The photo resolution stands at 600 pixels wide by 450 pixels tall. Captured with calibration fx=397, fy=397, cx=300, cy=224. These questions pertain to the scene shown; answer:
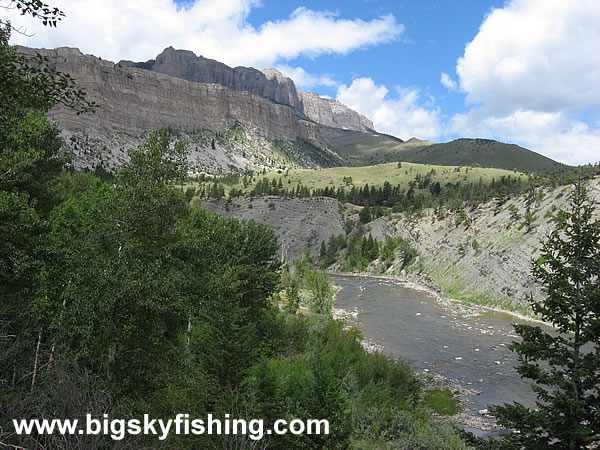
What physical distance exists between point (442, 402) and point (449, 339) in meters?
16.4

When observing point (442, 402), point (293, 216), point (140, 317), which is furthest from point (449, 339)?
point (293, 216)

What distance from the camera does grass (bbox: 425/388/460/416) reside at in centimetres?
2330

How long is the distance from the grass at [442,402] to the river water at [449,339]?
1119mm

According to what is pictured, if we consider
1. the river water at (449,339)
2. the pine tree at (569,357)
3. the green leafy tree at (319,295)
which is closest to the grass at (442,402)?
the river water at (449,339)

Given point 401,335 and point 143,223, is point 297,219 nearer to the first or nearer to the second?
point 401,335

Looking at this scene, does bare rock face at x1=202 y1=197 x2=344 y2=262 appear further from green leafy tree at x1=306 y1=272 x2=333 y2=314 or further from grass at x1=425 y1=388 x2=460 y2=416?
grass at x1=425 y1=388 x2=460 y2=416

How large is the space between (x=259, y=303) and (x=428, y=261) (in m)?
62.1

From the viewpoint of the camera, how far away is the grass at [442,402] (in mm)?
Answer: 23297

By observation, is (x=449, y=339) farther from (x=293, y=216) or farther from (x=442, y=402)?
(x=293, y=216)

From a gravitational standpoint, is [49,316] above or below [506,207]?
below

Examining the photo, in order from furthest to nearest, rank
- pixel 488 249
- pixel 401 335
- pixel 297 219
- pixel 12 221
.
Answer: pixel 297 219 < pixel 488 249 < pixel 401 335 < pixel 12 221

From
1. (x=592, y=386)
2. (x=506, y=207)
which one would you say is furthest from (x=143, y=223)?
(x=506, y=207)

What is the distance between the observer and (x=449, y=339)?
129 feet

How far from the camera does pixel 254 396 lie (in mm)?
14711
